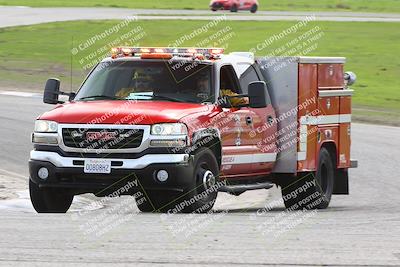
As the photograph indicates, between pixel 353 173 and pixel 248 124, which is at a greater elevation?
pixel 248 124

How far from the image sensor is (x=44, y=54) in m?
43.4

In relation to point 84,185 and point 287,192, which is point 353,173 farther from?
point 84,185

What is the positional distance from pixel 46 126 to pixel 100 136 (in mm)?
730

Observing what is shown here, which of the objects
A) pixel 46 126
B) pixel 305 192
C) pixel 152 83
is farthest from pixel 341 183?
pixel 46 126

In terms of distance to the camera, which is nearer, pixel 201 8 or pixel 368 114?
pixel 368 114

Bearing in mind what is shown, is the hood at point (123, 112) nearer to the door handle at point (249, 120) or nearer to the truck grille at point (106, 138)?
the truck grille at point (106, 138)

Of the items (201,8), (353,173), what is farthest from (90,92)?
(201,8)

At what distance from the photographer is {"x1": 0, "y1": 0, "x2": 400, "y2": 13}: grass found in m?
72.6

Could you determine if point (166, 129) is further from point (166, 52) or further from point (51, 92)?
point (51, 92)

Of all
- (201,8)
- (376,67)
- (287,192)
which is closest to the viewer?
(287,192)

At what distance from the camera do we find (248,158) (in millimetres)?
14867

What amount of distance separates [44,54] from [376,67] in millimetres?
11810

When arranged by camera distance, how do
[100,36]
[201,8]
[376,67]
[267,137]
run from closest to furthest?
[267,137], [376,67], [100,36], [201,8]

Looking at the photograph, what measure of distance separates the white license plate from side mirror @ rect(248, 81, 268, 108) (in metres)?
2.04
